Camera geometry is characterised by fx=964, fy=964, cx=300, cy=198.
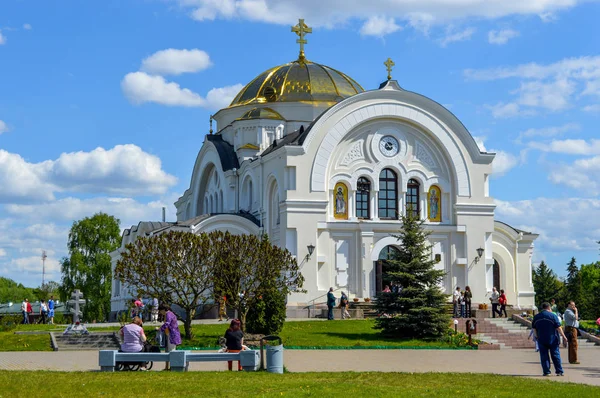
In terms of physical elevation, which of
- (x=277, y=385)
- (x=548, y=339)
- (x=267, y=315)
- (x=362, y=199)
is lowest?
(x=277, y=385)

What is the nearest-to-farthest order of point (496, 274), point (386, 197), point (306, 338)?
1. point (306, 338)
2. point (386, 197)
3. point (496, 274)

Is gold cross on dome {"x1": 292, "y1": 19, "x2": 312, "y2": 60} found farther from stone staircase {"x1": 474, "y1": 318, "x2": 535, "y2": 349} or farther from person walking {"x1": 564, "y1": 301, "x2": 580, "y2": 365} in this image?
person walking {"x1": 564, "y1": 301, "x2": 580, "y2": 365}

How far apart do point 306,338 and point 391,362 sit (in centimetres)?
716

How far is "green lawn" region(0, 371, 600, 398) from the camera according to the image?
16.5 metres

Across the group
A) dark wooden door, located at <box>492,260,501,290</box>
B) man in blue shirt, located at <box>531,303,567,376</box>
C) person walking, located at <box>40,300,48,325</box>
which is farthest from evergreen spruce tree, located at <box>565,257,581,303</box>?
man in blue shirt, located at <box>531,303,567,376</box>

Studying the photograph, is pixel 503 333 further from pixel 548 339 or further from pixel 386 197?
pixel 548 339

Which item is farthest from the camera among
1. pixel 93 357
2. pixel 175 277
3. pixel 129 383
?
pixel 175 277

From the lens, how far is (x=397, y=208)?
45.7 m

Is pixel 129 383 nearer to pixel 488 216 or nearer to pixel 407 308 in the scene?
pixel 407 308

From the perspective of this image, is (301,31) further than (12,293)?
No

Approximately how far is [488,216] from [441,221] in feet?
7.46

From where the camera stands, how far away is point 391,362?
25.0m

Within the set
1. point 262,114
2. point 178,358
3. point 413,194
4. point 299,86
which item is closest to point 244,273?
point 178,358

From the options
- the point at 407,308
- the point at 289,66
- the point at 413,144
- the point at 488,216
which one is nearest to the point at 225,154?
the point at 289,66
